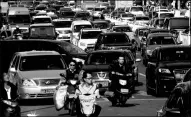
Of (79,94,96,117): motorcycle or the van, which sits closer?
(79,94,96,117): motorcycle

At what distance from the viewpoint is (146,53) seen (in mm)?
34812

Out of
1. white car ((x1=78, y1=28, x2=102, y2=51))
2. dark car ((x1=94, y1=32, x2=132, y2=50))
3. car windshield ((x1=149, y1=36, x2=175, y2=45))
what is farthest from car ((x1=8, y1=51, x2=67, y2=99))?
white car ((x1=78, y1=28, x2=102, y2=51))

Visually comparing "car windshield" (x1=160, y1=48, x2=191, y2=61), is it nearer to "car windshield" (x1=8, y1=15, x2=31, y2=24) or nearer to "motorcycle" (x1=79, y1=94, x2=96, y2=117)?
"motorcycle" (x1=79, y1=94, x2=96, y2=117)

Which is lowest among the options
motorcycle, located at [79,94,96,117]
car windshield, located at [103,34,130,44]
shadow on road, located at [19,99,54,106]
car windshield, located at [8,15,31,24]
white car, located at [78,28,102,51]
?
car windshield, located at [8,15,31,24]

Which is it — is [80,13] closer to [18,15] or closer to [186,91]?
[18,15]

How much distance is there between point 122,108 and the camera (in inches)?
749

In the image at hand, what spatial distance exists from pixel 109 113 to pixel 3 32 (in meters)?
28.8

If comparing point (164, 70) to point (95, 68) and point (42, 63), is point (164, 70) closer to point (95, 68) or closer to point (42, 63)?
point (95, 68)

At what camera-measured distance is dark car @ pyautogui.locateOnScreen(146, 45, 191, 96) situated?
2142cm

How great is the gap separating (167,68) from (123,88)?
2715 millimetres

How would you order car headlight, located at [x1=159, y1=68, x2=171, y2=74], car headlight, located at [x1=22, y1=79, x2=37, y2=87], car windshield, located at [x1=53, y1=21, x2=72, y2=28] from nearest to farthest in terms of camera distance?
car headlight, located at [x1=22, y1=79, x2=37, y2=87] < car headlight, located at [x1=159, y1=68, x2=171, y2=74] < car windshield, located at [x1=53, y1=21, x2=72, y2=28]

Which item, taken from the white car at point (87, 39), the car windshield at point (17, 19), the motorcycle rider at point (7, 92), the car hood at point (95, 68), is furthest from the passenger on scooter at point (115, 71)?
the car windshield at point (17, 19)

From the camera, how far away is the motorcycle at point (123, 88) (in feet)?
63.5

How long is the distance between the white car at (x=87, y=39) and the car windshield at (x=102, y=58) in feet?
56.0
